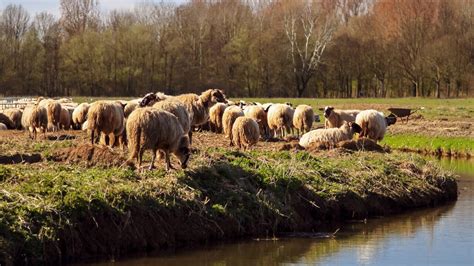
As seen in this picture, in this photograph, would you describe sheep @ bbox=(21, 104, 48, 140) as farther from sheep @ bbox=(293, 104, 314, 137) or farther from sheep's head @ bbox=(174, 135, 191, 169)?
sheep's head @ bbox=(174, 135, 191, 169)

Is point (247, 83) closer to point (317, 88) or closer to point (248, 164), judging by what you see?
point (317, 88)

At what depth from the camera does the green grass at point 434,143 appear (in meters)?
38.0

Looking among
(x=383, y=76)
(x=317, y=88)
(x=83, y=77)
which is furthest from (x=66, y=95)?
(x=383, y=76)

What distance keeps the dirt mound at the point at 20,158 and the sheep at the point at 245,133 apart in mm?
8717

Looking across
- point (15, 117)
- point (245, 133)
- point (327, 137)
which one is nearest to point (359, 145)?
point (327, 137)

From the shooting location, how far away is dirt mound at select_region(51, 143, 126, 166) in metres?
18.3

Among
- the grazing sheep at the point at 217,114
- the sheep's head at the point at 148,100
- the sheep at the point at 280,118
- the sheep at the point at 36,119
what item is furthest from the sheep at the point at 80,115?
the sheep's head at the point at 148,100

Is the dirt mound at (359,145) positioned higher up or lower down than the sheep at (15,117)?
lower down

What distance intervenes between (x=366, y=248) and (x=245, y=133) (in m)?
9.82

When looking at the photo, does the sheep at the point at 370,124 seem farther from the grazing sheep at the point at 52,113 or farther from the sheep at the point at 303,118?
the grazing sheep at the point at 52,113

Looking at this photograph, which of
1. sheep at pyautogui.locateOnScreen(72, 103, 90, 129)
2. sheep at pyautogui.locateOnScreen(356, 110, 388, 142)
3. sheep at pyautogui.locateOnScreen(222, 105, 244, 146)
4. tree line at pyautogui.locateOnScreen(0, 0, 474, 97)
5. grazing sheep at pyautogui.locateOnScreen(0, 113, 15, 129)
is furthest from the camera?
tree line at pyautogui.locateOnScreen(0, 0, 474, 97)

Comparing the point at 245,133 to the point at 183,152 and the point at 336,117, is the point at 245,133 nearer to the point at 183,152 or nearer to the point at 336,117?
the point at 183,152

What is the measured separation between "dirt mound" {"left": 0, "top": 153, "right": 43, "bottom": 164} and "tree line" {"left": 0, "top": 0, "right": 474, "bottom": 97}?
64.1 m

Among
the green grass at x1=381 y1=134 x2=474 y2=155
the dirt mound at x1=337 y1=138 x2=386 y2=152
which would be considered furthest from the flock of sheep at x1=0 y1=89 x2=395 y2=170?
the green grass at x1=381 y1=134 x2=474 y2=155
